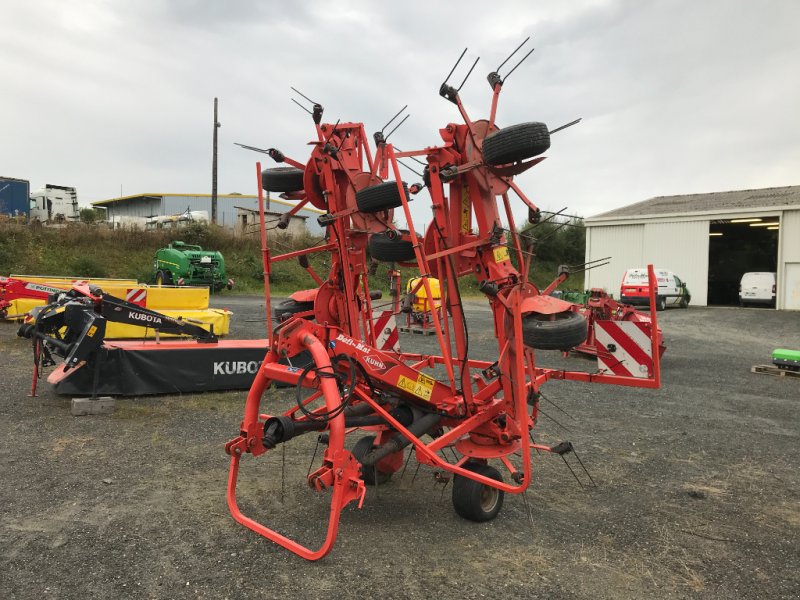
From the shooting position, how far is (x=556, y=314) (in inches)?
147

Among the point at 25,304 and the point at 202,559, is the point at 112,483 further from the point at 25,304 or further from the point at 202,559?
the point at 25,304

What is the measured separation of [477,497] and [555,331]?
124 cm

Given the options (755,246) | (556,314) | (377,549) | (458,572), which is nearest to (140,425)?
(377,549)

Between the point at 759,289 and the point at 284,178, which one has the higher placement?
the point at 284,178

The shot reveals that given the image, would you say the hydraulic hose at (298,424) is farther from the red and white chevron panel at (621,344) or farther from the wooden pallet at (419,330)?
the wooden pallet at (419,330)

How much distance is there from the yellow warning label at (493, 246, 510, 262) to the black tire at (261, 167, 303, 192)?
88.3 inches

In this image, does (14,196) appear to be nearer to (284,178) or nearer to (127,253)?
(127,253)

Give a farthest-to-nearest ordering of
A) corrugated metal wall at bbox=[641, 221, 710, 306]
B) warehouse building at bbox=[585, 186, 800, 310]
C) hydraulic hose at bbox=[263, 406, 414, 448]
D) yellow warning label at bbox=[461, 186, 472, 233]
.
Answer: corrugated metal wall at bbox=[641, 221, 710, 306] → warehouse building at bbox=[585, 186, 800, 310] → yellow warning label at bbox=[461, 186, 472, 233] → hydraulic hose at bbox=[263, 406, 414, 448]

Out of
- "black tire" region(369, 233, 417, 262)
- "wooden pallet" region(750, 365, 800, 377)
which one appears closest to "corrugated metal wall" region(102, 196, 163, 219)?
"wooden pallet" region(750, 365, 800, 377)

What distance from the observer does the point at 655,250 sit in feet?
93.1

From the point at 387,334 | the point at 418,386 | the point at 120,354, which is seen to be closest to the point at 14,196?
the point at 120,354

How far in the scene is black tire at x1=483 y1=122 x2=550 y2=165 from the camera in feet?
11.9

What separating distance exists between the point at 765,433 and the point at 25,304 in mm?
13633

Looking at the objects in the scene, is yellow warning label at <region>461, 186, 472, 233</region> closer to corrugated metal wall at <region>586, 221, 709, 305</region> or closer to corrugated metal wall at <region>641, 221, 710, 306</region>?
corrugated metal wall at <region>586, 221, 709, 305</region>
